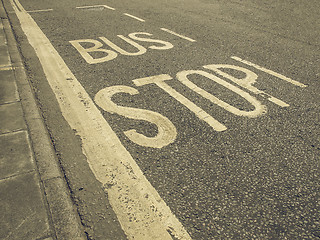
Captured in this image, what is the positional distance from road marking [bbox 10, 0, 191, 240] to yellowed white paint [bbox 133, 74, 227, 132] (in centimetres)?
87

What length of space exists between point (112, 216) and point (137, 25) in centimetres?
573

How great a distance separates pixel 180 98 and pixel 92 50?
7.86 ft

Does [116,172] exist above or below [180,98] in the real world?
below

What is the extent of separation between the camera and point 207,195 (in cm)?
214

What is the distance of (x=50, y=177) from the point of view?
223 cm

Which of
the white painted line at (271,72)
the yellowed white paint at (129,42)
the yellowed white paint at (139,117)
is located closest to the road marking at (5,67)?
the yellowed white paint at (139,117)

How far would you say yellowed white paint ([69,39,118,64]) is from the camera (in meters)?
4.71

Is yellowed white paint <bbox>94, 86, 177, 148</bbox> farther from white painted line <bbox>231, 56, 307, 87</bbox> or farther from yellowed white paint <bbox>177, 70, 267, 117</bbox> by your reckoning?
white painted line <bbox>231, 56, 307, 87</bbox>

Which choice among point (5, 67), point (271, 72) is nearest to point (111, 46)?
point (5, 67)

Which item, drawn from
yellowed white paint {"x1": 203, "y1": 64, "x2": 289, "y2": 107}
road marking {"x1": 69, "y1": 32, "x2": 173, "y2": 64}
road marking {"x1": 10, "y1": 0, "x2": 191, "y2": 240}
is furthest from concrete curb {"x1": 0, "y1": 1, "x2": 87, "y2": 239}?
yellowed white paint {"x1": 203, "y1": 64, "x2": 289, "y2": 107}

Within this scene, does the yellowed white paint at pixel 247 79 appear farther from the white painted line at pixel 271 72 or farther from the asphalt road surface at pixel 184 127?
the white painted line at pixel 271 72

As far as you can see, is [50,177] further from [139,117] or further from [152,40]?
[152,40]

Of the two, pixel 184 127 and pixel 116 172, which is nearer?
pixel 116 172

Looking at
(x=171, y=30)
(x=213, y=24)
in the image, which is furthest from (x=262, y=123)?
(x=213, y=24)
